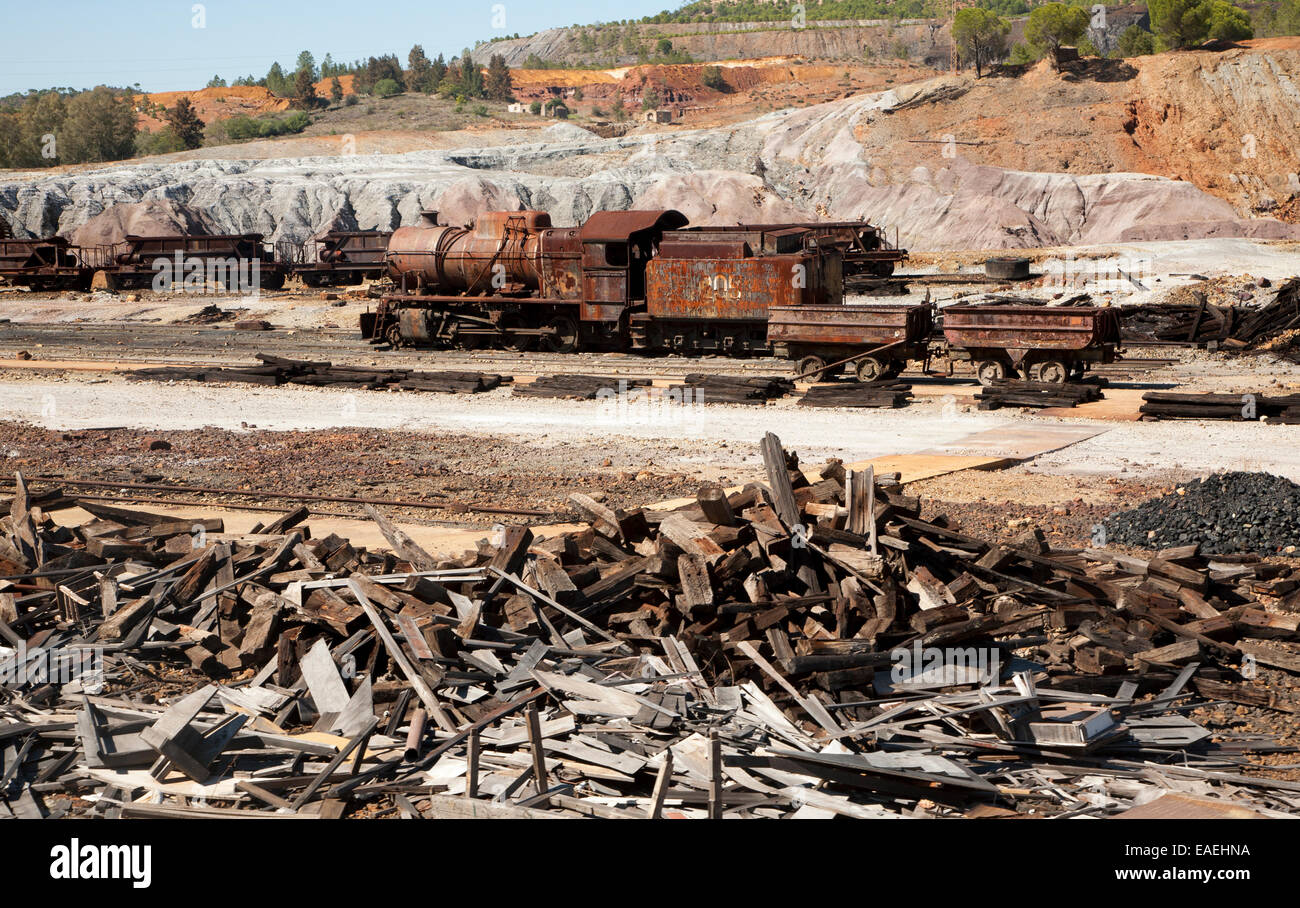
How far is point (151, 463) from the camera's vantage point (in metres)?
17.8

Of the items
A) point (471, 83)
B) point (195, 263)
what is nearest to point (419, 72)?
point (471, 83)

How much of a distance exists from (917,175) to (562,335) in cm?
3405

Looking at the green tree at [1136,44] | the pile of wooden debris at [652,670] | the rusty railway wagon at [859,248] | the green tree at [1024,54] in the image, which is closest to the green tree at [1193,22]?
the green tree at [1136,44]

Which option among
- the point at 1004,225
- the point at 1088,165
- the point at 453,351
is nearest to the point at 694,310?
the point at 453,351

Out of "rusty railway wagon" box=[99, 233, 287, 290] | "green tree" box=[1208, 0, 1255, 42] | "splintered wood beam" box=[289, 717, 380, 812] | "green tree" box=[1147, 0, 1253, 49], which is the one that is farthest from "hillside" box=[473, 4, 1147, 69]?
"splintered wood beam" box=[289, 717, 380, 812]

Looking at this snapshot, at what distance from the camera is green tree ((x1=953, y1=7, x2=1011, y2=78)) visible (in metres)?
78.4

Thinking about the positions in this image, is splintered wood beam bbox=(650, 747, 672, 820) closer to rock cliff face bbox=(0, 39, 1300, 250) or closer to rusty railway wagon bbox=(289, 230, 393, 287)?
rusty railway wagon bbox=(289, 230, 393, 287)

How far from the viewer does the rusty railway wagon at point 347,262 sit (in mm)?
50406

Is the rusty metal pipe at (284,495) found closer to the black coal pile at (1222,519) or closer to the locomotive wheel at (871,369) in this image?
the black coal pile at (1222,519)

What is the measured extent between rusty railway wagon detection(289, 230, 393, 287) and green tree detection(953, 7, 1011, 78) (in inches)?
1788

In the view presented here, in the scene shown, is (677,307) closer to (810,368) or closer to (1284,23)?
(810,368)

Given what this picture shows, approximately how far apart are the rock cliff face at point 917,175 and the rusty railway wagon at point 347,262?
467 inches

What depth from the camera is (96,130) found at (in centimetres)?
9262

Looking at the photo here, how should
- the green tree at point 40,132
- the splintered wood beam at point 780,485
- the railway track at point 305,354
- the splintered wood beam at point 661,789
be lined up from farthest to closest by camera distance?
the green tree at point 40,132
the railway track at point 305,354
the splintered wood beam at point 780,485
the splintered wood beam at point 661,789
